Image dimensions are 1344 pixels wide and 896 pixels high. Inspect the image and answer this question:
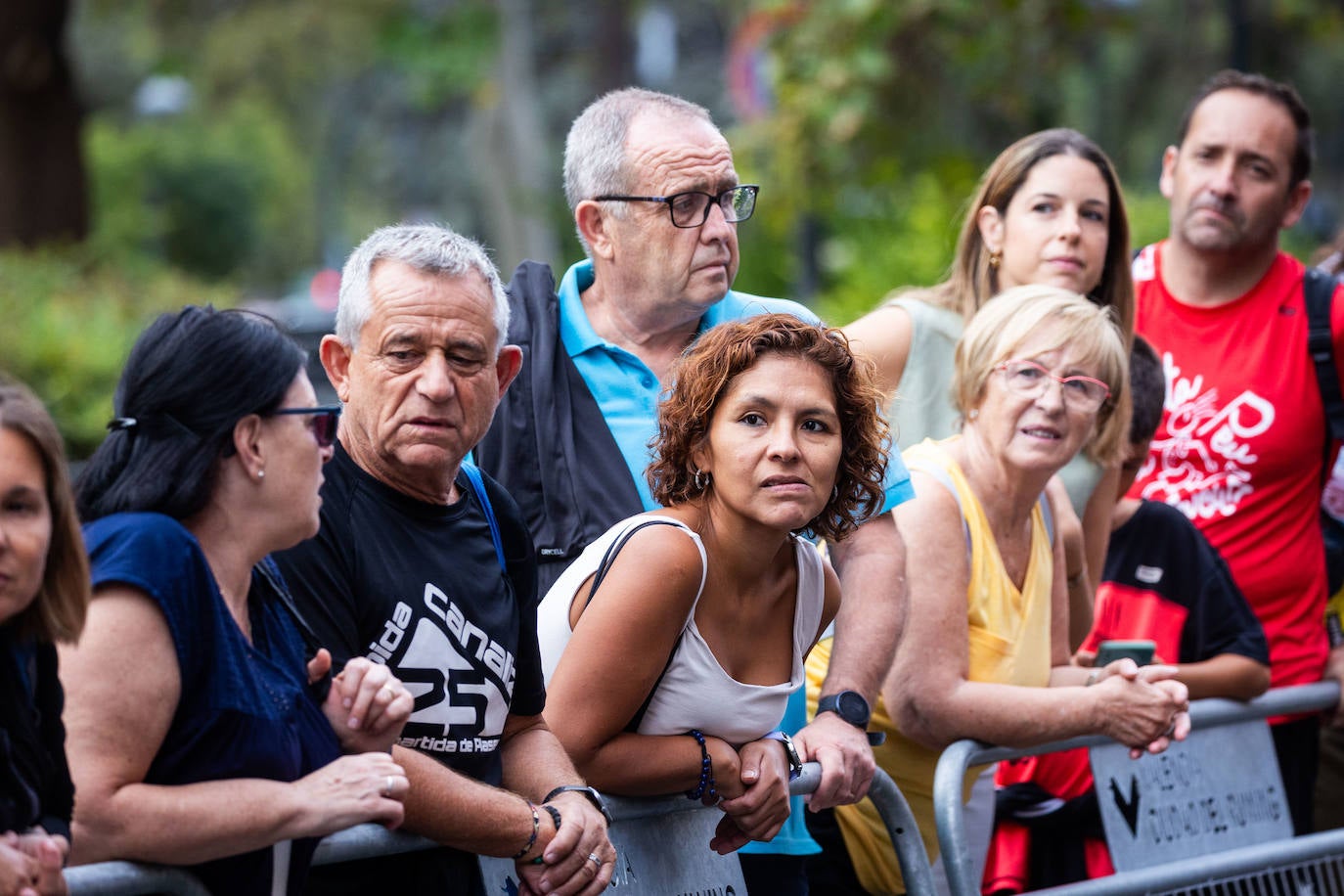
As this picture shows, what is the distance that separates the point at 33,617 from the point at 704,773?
4.32ft

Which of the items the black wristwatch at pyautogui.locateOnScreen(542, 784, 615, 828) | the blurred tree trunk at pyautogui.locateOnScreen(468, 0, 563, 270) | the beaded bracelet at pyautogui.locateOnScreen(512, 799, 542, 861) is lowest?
the beaded bracelet at pyautogui.locateOnScreen(512, 799, 542, 861)

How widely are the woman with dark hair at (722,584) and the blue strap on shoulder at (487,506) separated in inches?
6.7

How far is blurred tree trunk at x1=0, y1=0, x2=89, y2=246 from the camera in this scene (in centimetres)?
1584

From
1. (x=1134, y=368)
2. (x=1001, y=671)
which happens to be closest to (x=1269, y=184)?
(x=1134, y=368)

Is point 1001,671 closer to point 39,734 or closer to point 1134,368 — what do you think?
point 1134,368

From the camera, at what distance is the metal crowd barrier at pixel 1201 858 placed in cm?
351

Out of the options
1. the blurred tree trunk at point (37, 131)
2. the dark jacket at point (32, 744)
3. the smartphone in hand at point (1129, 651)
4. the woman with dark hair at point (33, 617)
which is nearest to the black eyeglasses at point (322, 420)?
the woman with dark hair at point (33, 617)

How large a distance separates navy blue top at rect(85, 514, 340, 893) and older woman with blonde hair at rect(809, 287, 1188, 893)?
1594 millimetres

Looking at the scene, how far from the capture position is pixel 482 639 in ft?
9.62

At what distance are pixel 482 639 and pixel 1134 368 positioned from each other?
2.41 m

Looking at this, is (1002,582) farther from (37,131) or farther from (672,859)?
(37,131)

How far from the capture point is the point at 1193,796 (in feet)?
13.6

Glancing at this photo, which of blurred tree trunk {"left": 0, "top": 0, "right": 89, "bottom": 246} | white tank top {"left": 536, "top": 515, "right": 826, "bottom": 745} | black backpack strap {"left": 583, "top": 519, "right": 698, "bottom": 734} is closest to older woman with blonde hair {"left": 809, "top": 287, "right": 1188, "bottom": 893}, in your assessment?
white tank top {"left": 536, "top": 515, "right": 826, "bottom": 745}

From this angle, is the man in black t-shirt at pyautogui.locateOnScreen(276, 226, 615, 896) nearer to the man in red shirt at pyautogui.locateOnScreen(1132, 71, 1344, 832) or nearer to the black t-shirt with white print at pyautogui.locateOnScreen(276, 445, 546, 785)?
the black t-shirt with white print at pyautogui.locateOnScreen(276, 445, 546, 785)
